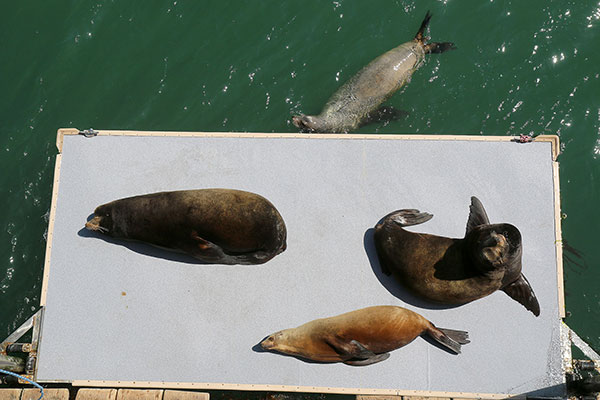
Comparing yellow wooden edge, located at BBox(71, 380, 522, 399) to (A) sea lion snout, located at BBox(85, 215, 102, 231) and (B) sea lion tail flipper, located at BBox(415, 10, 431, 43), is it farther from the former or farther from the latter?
(B) sea lion tail flipper, located at BBox(415, 10, 431, 43)

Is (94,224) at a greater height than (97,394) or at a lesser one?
greater

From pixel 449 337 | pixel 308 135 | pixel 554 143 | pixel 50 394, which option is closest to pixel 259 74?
pixel 308 135

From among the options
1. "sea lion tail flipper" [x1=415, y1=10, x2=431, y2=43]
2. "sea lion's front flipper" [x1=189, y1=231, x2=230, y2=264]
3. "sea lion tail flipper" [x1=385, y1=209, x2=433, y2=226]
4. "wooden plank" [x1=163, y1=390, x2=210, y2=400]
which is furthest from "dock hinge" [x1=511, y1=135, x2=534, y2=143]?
"wooden plank" [x1=163, y1=390, x2=210, y2=400]

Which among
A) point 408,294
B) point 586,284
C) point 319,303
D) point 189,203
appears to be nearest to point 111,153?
point 189,203

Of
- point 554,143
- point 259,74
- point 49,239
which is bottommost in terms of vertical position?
point 49,239

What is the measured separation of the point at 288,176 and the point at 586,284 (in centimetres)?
418

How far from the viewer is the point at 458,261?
519cm

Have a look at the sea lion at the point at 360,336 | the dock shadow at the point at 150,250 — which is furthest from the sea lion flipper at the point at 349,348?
the dock shadow at the point at 150,250

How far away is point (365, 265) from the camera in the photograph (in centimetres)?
556

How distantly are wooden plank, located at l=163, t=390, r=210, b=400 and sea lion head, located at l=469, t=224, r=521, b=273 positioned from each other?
3.27 m

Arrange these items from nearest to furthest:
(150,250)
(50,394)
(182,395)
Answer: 1. (182,395)
2. (50,394)
3. (150,250)

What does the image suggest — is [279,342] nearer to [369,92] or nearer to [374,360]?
[374,360]

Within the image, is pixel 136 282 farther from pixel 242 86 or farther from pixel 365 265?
pixel 242 86

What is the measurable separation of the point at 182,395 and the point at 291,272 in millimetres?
1782
